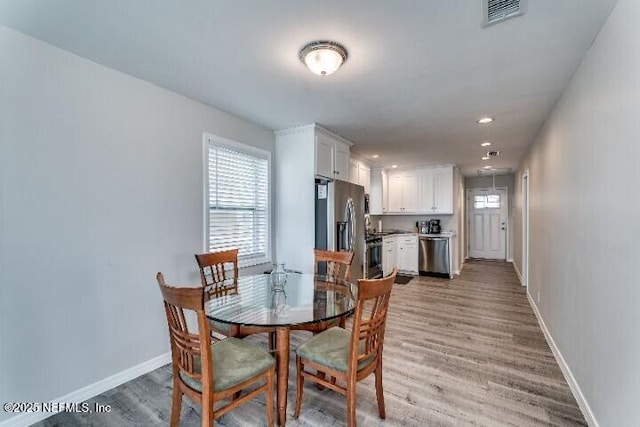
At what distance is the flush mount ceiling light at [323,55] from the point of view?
1.89 metres

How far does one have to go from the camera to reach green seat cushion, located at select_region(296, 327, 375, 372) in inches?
68.3

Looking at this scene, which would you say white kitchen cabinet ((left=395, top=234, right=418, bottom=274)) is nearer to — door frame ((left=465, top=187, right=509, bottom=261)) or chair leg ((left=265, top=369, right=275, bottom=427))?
door frame ((left=465, top=187, right=509, bottom=261))

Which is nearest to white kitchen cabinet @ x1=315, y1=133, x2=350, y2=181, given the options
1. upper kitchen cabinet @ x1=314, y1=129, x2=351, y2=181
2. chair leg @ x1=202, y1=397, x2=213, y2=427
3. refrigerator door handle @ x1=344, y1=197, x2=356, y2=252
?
upper kitchen cabinet @ x1=314, y1=129, x2=351, y2=181

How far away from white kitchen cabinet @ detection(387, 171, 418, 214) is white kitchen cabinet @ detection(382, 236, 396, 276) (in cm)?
89

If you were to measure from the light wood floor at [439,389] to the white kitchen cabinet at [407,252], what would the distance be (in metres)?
2.61

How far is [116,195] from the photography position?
7.41 feet

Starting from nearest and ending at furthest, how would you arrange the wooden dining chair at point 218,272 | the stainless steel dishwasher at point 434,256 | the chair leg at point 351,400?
the chair leg at point 351,400, the wooden dining chair at point 218,272, the stainless steel dishwasher at point 434,256

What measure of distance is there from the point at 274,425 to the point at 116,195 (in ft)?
6.53

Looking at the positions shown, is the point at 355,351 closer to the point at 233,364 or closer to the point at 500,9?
the point at 233,364

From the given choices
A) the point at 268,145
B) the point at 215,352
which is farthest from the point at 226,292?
the point at 268,145

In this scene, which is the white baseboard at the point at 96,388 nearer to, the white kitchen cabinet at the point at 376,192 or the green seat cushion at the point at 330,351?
the green seat cushion at the point at 330,351

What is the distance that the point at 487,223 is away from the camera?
827 cm

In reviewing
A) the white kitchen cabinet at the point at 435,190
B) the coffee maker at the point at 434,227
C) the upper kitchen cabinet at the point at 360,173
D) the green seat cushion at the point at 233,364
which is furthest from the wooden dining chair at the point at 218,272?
the coffee maker at the point at 434,227

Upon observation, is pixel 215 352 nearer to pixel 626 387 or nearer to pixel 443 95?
pixel 626 387
